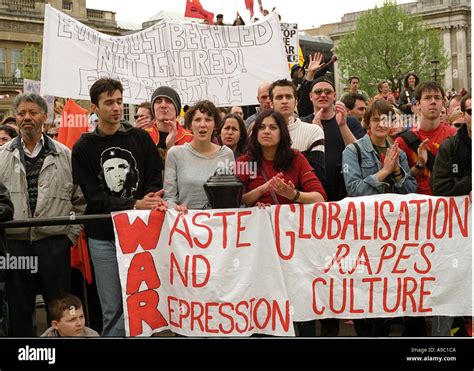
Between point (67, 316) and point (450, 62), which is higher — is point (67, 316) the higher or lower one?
the lower one

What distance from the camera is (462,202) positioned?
165 inches

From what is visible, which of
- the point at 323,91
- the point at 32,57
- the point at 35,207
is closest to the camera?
the point at 35,207

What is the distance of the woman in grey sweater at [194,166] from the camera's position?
14.3 feet

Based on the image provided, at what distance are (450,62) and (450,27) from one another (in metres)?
0.33

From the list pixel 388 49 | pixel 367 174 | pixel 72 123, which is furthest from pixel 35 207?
pixel 388 49

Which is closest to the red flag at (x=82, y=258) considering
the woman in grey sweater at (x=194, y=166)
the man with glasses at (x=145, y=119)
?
the woman in grey sweater at (x=194, y=166)

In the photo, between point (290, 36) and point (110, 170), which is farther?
point (290, 36)

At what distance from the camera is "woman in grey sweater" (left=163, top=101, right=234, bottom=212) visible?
4.35 meters

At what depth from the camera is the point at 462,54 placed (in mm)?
3750

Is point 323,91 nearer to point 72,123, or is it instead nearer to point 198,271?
point 198,271

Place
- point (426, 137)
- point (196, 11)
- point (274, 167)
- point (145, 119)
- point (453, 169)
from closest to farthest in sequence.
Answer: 1. point (453, 169)
2. point (274, 167)
3. point (196, 11)
4. point (426, 137)
5. point (145, 119)

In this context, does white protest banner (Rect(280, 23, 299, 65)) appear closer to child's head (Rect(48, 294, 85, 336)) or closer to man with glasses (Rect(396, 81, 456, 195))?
man with glasses (Rect(396, 81, 456, 195))

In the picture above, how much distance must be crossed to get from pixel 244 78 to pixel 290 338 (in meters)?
2.88
